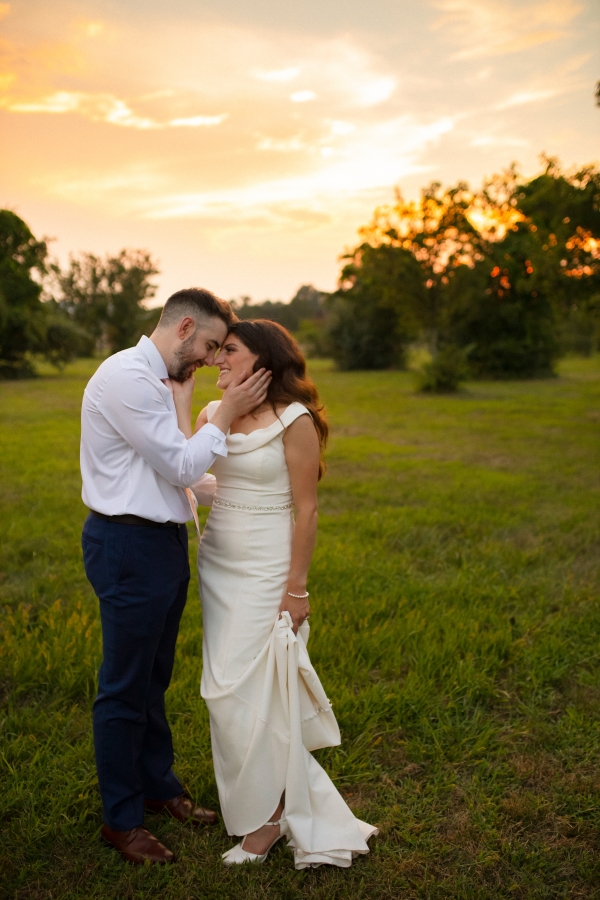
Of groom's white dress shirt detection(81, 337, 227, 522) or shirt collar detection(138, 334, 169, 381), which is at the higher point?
shirt collar detection(138, 334, 169, 381)

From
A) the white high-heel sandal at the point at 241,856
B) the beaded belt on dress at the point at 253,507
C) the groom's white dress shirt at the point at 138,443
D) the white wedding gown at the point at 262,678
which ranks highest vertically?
the groom's white dress shirt at the point at 138,443

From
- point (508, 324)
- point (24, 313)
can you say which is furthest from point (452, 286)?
Answer: point (24, 313)

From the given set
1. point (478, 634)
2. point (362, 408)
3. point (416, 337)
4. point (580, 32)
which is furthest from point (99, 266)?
point (478, 634)

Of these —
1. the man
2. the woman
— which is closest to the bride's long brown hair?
the woman

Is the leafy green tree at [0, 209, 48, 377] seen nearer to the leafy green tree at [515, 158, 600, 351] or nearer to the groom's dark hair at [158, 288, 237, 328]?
the leafy green tree at [515, 158, 600, 351]

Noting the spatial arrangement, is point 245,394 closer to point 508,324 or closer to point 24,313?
point 24,313

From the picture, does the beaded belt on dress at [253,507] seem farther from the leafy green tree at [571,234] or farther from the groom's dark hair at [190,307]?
the leafy green tree at [571,234]

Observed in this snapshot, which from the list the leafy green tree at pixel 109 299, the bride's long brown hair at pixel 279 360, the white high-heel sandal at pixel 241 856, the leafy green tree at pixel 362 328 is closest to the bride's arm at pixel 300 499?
the bride's long brown hair at pixel 279 360

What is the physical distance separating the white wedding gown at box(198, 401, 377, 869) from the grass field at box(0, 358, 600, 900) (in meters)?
0.21

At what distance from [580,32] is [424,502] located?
677cm

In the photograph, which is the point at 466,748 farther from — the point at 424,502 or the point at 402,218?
the point at 402,218

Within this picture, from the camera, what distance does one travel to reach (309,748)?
3.10m

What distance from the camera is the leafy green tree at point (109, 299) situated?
48.4 meters

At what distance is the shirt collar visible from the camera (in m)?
2.73
